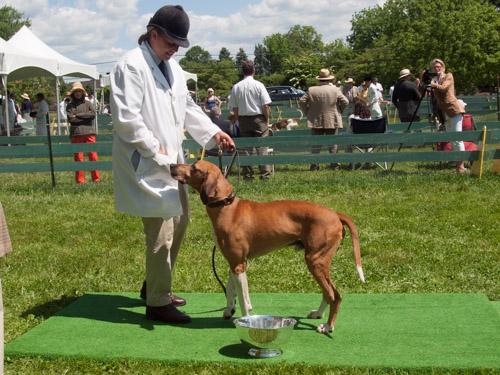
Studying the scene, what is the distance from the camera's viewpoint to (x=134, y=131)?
14.9ft

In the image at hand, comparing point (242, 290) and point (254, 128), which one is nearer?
point (242, 290)

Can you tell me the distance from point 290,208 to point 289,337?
1010 millimetres

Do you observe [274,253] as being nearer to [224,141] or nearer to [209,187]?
[224,141]

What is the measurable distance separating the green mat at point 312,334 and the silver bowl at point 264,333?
9 cm

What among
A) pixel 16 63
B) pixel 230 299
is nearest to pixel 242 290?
pixel 230 299

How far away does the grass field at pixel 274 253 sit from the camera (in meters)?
5.68

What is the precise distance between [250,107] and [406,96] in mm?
5181

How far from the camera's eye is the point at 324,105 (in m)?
13.3

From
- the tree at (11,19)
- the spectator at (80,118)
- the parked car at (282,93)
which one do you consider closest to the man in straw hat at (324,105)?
the spectator at (80,118)

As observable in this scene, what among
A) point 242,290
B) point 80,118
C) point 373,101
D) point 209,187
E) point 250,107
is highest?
point 373,101

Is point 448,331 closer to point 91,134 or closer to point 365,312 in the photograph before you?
point 365,312

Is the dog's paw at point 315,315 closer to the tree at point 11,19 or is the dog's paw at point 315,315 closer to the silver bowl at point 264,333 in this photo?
the silver bowl at point 264,333

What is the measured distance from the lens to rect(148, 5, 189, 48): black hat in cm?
461

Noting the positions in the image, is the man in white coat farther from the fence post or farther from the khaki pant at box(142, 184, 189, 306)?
the fence post
